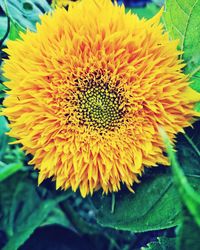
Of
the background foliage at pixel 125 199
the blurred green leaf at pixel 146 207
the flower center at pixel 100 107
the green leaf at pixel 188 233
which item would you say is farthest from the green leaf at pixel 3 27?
the green leaf at pixel 188 233

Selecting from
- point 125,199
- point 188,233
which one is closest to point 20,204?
point 125,199

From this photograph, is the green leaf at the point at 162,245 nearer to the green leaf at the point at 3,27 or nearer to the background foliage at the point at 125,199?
the background foliage at the point at 125,199

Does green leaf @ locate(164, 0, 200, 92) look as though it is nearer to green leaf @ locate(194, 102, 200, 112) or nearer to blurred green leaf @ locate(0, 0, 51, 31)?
green leaf @ locate(194, 102, 200, 112)

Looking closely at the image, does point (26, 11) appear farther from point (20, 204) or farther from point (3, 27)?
point (20, 204)

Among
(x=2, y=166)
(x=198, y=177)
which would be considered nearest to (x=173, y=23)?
(x=198, y=177)

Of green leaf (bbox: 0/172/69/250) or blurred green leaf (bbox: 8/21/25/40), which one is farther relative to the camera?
green leaf (bbox: 0/172/69/250)

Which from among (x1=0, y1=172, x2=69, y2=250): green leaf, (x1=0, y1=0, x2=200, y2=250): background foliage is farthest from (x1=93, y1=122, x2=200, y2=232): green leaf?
(x1=0, y1=172, x2=69, y2=250): green leaf

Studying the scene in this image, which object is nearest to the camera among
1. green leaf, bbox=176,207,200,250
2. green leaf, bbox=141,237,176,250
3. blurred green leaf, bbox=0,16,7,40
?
green leaf, bbox=176,207,200,250
